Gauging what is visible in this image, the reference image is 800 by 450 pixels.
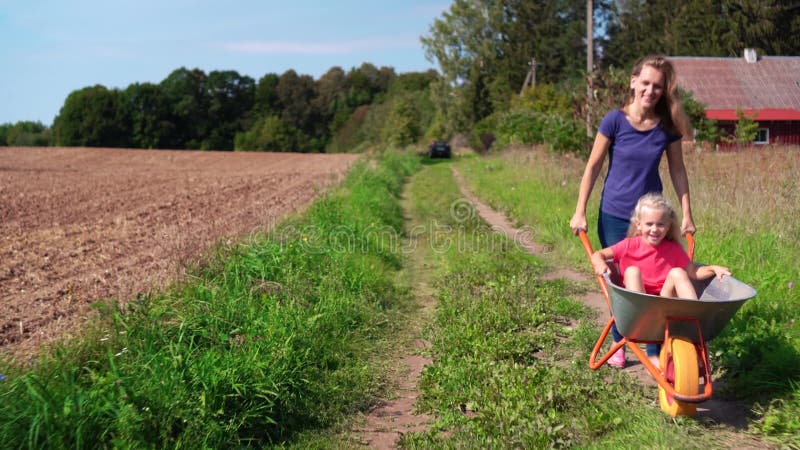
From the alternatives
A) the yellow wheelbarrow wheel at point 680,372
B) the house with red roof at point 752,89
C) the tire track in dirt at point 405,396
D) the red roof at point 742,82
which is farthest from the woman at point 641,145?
the red roof at point 742,82

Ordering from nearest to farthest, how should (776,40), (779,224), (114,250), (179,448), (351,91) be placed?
(179,448) → (779,224) → (114,250) → (776,40) → (351,91)

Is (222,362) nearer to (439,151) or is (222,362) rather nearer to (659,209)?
(659,209)

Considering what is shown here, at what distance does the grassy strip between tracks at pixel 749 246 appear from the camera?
3.73 m

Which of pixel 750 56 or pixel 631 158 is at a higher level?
pixel 750 56

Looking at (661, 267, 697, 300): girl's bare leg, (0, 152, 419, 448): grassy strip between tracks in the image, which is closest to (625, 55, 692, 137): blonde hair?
(661, 267, 697, 300): girl's bare leg

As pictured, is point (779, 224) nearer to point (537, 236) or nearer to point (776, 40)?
point (537, 236)

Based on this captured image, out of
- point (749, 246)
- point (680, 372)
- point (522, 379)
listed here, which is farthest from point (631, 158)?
point (749, 246)

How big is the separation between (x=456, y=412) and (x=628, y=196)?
1.85 m

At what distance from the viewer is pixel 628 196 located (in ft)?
13.5

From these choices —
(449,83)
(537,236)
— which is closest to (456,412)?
(537,236)

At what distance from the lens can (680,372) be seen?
3182 millimetres

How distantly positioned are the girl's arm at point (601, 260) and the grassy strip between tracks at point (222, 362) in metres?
1.78

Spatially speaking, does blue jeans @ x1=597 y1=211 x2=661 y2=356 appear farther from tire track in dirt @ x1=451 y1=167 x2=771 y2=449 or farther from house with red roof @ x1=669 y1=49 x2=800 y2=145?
house with red roof @ x1=669 y1=49 x2=800 y2=145

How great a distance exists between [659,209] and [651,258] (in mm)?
321
